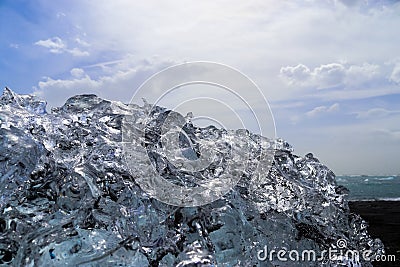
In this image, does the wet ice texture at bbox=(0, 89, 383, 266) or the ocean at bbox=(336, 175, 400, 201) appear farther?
the ocean at bbox=(336, 175, 400, 201)

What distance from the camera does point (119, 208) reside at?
11.6 ft

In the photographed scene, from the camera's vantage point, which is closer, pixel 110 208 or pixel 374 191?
pixel 110 208

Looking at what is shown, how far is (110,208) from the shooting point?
3494mm

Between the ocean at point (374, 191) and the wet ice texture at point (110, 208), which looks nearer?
the wet ice texture at point (110, 208)

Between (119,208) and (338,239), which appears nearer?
(119,208)

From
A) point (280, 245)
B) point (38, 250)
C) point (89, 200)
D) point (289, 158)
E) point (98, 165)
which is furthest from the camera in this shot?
point (289, 158)

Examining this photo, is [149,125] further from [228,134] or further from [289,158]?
[289,158]

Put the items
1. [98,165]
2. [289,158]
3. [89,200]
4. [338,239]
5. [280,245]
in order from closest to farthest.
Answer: [89,200] < [98,165] < [280,245] < [338,239] < [289,158]

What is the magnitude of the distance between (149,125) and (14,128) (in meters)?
1.54

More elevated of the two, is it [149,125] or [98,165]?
[149,125]

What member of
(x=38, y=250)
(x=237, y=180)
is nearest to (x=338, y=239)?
(x=237, y=180)

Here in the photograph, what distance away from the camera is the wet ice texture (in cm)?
314

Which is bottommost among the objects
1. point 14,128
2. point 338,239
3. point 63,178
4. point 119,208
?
point 338,239

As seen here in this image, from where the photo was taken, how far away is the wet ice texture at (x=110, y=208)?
10.3ft
